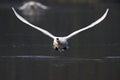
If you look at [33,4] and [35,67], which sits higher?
[33,4]

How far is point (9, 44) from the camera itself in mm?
28000

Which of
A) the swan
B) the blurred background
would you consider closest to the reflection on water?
the blurred background

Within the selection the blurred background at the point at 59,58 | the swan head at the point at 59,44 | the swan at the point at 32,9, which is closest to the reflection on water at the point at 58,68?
the blurred background at the point at 59,58

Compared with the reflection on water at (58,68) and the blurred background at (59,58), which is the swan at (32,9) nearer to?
the blurred background at (59,58)

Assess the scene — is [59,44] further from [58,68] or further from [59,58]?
[59,58]

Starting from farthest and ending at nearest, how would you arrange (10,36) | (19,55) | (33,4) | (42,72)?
(33,4) < (10,36) < (19,55) < (42,72)

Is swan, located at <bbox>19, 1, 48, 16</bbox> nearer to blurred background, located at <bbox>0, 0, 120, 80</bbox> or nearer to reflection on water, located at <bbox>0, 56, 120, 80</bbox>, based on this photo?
blurred background, located at <bbox>0, 0, 120, 80</bbox>

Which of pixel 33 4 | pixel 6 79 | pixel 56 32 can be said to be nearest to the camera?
pixel 6 79

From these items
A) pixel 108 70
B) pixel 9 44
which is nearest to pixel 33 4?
pixel 9 44

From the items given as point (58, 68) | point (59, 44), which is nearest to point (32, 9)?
point (58, 68)

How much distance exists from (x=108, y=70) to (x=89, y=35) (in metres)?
11.3

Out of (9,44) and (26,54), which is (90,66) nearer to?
(26,54)

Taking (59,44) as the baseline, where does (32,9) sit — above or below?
above

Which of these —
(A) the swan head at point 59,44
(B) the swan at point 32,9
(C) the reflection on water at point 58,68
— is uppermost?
(B) the swan at point 32,9
